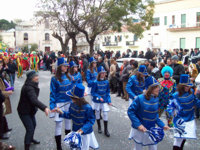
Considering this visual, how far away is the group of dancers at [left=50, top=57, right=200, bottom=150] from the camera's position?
13.5 feet

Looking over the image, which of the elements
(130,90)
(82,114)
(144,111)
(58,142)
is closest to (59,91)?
(58,142)

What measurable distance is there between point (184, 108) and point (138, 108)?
124 centimetres

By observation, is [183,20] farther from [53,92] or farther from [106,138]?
[53,92]

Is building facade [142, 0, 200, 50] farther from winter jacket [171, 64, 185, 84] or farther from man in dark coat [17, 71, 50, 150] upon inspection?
man in dark coat [17, 71, 50, 150]

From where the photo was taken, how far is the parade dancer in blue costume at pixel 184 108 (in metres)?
4.73

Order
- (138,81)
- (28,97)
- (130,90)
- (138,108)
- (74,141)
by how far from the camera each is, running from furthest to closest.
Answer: (138,81), (130,90), (28,97), (138,108), (74,141)

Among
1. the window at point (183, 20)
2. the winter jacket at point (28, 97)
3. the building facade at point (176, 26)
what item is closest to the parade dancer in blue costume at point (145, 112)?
the winter jacket at point (28, 97)

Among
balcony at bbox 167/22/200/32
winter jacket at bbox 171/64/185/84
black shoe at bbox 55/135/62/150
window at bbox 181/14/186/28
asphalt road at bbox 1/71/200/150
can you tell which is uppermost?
window at bbox 181/14/186/28

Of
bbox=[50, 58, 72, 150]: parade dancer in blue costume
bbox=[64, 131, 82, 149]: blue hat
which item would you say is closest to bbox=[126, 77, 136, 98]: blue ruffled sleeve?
bbox=[50, 58, 72, 150]: parade dancer in blue costume

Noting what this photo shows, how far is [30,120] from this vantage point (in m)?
5.10

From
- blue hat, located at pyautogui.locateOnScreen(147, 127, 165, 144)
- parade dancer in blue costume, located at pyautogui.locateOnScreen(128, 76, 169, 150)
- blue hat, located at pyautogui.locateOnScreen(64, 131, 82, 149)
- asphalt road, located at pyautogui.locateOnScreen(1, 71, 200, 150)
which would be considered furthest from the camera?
asphalt road, located at pyautogui.locateOnScreen(1, 71, 200, 150)

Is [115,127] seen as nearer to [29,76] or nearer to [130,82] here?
[130,82]

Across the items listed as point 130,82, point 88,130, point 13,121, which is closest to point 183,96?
point 130,82

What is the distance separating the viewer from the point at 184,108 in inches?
191
